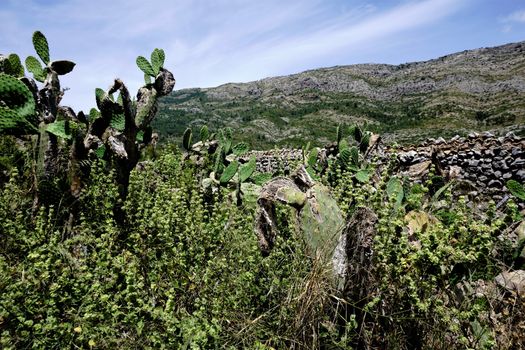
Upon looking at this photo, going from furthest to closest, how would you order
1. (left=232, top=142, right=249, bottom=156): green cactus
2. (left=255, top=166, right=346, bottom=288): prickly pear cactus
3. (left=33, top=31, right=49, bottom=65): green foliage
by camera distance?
1. (left=232, top=142, right=249, bottom=156): green cactus
2. (left=33, top=31, right=49, bottom=65): green foliage
3. (left=255, top=166, right=346, bottom=288): prickly pear cactus

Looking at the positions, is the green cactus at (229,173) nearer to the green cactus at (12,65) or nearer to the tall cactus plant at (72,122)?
the tall cactus plant at (72,122)

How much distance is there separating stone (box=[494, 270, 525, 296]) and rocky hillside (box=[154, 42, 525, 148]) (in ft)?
195

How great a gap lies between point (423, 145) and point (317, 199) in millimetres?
8233

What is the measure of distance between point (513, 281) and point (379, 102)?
4557 inches

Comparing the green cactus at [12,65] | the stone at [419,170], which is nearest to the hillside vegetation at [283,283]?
the green cactus at [12,65]

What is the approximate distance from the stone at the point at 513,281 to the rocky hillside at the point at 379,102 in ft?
195

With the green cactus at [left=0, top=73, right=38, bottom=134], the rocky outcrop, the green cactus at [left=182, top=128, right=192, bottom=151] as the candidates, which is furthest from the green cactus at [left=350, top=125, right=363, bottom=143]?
the green cactus at [left=0, top=73, right=38, bottom=134]

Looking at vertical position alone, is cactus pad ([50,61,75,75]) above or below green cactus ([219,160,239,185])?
above

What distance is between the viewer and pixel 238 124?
333 ft

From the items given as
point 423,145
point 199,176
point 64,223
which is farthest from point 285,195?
point 423,145

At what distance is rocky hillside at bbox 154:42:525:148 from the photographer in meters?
75.9

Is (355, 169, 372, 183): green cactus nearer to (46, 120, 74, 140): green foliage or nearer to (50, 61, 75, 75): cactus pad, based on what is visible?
(46, 120, 74, 140): green foliage

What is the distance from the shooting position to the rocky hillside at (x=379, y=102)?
7588 centimetres

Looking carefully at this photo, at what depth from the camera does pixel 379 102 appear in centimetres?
11225
